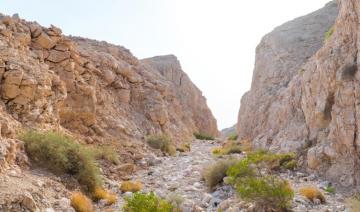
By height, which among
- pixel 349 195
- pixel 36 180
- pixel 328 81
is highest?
pixel 328 81

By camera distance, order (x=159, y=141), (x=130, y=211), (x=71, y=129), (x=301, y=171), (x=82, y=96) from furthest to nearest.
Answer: (x=159, y=141)
(x=82, y=96)
(x=71, y=129)
(x=301, y=171)
(x=130, y=211)

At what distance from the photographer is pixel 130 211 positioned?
341 inches

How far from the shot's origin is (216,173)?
546 inches

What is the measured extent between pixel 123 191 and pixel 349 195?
6.59 metres

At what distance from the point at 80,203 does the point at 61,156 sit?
215 centimetres

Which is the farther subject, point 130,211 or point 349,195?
point 349,195

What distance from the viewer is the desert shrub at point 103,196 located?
1155 centimetres

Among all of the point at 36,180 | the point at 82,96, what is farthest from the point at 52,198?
the point at 82,96

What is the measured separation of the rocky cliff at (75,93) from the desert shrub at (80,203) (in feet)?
5.94

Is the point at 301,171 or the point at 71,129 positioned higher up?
the point at 71,129

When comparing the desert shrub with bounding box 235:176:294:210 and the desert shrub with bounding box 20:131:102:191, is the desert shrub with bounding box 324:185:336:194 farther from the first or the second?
the desert shrub with bounding box 20:131:102:191

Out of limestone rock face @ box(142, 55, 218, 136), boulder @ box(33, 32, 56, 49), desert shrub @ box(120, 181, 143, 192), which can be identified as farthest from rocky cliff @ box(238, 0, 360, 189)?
limestone rock face @ box(142, 55, 218, 136)

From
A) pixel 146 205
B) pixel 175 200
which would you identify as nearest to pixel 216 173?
pixel 175 200

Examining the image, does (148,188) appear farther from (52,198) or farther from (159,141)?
(159,141)
